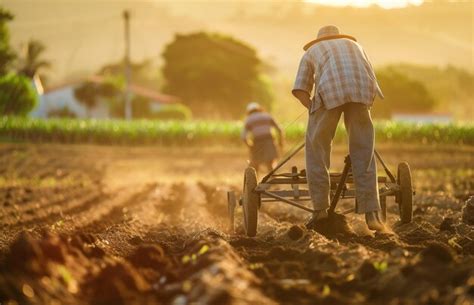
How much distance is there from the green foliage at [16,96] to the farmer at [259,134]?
3108 centimetres

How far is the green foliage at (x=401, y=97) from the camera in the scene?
70.2m

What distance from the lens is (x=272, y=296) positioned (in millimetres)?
4297

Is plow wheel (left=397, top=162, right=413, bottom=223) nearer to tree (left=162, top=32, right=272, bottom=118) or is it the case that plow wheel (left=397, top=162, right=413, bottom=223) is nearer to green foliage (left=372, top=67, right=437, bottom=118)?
tree (left=162, top=32, right=272, bottom=118)

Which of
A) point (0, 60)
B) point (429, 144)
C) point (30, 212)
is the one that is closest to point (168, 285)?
point (30, 212)

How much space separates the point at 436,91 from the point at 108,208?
94.0 meters

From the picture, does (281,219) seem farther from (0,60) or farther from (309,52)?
(0,60)

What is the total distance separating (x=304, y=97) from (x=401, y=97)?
2539 inches

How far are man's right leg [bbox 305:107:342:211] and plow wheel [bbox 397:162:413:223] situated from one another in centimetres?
91

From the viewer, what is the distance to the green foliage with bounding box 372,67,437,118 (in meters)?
70.2

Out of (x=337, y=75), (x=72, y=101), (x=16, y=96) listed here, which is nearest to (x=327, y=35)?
(x=337, y=75)

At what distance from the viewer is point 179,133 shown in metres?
40.3

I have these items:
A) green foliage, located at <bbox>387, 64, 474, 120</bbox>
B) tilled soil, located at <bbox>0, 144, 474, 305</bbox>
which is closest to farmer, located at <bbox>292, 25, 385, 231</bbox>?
tilled soil, located at <bbox>0, 144, 474, 305</bbox>

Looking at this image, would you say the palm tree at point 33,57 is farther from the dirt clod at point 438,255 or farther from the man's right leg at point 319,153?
the dirt clod at point 438,255

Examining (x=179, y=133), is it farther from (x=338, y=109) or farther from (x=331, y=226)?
(x=338, y=109)
